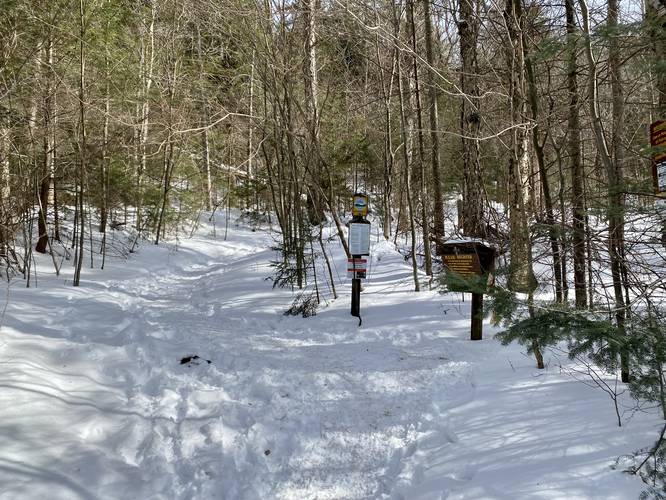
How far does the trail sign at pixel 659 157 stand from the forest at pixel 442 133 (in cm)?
2

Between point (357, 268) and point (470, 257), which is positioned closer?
point (470, 257)

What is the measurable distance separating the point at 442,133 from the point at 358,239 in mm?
4898

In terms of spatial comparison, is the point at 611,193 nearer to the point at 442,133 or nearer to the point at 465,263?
the point at 465,263

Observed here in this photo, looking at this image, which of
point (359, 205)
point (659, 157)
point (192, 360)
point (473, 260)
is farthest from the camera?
point (359, 205)

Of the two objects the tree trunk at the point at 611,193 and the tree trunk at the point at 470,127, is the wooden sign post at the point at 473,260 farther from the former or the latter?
the tree trunk at the point at 470,127

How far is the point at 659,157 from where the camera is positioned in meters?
2.37

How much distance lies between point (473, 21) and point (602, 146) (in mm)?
5704

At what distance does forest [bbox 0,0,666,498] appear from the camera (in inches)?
101

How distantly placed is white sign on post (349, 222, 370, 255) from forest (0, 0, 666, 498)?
1.00 m

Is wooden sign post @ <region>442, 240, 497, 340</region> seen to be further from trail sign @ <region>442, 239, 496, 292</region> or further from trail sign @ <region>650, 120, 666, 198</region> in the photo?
trail sign @ <region>650, 120, 666, 198</region>

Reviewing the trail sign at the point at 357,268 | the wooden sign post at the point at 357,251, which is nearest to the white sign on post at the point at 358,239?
the wooden sign post at the point at 357,251

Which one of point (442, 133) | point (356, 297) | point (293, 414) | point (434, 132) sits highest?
point (442, 133)

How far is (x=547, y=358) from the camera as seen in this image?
4305 millimetres

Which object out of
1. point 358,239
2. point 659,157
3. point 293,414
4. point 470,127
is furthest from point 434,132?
point 293,414
